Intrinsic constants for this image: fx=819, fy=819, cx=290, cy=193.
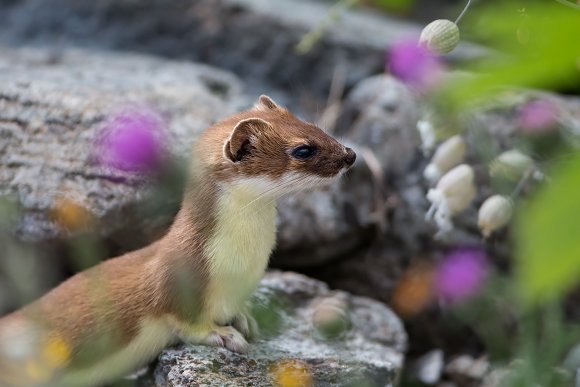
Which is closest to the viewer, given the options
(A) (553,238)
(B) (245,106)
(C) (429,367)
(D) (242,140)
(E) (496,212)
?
(A) (553,238)

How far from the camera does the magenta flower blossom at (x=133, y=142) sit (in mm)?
1968

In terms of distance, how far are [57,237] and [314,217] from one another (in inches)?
35.0

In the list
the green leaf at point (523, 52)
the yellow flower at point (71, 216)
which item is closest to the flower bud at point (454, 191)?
the yellow flower at point (71, 216)

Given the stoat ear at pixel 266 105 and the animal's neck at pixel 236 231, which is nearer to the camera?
the animal's neck at pixel 236 231

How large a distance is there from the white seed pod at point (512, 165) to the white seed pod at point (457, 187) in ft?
0.47

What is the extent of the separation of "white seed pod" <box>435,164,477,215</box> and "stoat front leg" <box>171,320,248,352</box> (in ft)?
2.38

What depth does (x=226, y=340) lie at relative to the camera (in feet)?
6.36

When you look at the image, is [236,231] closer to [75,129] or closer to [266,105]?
[266,105]

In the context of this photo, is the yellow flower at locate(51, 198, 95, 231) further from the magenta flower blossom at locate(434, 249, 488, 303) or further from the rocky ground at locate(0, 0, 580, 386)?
the magenta flower blossom at locate(434, 249, 488, 303)

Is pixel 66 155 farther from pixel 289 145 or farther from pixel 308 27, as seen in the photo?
pixel 308 27

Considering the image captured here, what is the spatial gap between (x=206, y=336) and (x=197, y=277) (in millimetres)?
147

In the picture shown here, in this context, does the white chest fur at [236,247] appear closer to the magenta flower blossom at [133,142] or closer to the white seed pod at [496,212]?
the magenta flower blossom at [133,142]

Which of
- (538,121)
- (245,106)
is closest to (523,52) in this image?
(538,121)

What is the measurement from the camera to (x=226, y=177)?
75.4 inches
